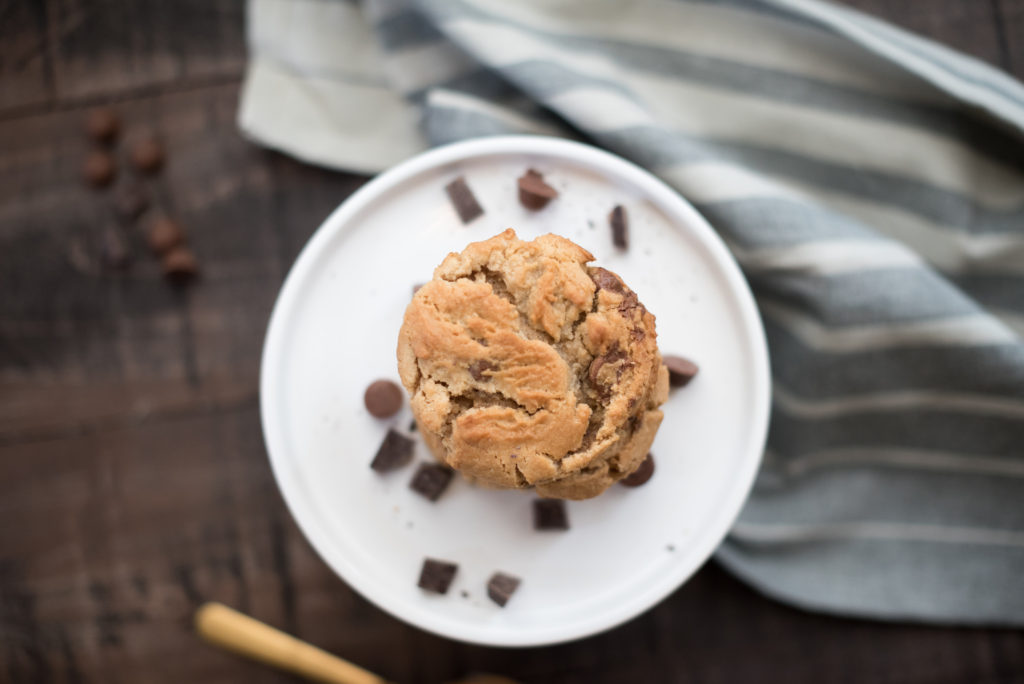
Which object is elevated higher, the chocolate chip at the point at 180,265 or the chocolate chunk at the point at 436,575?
the chocolate chip at the point at 180,265

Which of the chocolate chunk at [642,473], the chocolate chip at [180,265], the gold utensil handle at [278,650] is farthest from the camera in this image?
the chocolate chip at [180,265]

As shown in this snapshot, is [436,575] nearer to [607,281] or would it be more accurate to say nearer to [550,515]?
[550,515]

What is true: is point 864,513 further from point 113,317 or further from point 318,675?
point 113,317

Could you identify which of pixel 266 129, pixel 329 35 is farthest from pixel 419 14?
pixel 266 129

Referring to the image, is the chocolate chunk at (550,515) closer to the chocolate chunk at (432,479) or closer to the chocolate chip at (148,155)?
the chocolate chunk at (432,479)

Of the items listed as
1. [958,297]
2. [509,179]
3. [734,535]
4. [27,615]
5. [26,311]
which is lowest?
[27,615]

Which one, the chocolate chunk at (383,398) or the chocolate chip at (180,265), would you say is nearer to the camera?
the chocolate chunk at (383,398)

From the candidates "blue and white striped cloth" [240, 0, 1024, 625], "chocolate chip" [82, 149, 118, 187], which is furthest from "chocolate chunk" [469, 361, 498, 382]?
"chocolate chip" [82, 149, 118, 187]

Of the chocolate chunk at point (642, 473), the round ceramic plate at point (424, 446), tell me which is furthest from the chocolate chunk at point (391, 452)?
the chocolate chunk at point (642, 473)
